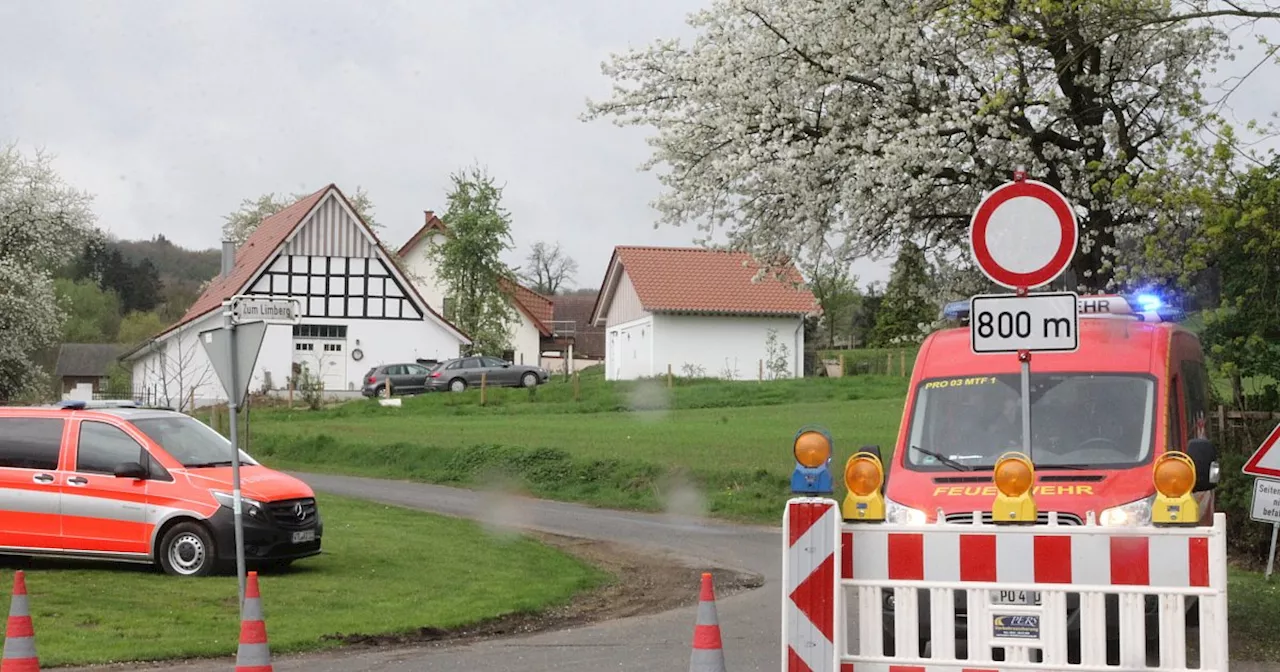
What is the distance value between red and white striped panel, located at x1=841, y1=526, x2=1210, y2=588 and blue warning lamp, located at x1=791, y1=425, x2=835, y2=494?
0.22 meters

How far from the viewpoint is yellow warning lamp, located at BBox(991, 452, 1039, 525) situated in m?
5.59

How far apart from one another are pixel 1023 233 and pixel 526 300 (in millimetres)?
86701

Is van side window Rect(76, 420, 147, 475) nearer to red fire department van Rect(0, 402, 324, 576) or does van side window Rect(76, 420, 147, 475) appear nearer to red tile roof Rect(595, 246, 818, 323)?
red fire department van Rect(0, 402, 324, 576)

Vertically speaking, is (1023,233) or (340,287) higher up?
(340,287)

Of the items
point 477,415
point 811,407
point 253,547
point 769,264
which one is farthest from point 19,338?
point 253,547

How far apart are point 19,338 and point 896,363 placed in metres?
31.6

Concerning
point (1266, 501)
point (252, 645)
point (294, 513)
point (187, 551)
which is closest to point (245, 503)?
point (294, 513)

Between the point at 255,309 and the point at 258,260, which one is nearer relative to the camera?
the point at 255,309

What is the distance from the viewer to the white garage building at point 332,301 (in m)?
62.1

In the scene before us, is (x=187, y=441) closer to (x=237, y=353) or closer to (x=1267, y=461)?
(x=237, y=353)

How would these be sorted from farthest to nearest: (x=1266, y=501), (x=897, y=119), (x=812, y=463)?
(x=897, y=119) → (x=1266, y=501) → (x=812, y=463)

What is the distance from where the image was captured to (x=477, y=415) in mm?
42125

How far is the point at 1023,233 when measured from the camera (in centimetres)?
832

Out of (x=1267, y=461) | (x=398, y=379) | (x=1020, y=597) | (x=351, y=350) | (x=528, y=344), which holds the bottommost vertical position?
(x=1020, y=597)
